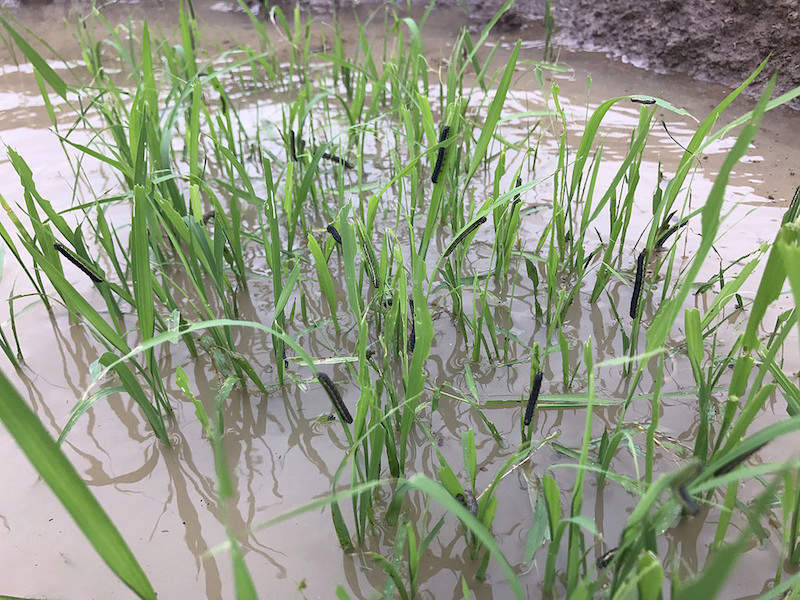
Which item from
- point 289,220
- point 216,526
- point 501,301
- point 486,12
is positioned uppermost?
point 486,12

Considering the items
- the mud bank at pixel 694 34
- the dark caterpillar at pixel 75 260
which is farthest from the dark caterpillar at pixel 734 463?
the mud bank at pixel 694 34

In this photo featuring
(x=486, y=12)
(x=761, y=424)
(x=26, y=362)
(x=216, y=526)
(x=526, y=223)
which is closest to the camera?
(x=216, y=526)

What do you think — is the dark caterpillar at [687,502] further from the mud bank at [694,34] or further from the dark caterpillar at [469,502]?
the mud bank at [694,34]

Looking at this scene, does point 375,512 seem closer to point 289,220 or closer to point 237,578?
point 237,578

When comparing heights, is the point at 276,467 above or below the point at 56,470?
below

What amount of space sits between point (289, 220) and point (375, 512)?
753 mm

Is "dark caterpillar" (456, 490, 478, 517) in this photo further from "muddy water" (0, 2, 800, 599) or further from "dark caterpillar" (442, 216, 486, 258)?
"dark caterpillar" (442, 216, 486, 258)

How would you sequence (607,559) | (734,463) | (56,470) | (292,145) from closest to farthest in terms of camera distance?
(56,470), (734,463), (607,559), (292,145)

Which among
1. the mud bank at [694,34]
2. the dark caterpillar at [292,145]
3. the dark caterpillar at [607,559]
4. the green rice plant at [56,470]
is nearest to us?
the green rice plant at [56,470]

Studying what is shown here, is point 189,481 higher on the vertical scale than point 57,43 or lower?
lower

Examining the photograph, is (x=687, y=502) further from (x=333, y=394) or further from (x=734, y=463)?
(x=333, y=394)

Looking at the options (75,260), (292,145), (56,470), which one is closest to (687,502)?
(56,470)

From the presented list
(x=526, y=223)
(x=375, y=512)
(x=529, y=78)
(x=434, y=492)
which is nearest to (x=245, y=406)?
(x=375, y=512)

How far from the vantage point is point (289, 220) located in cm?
148
